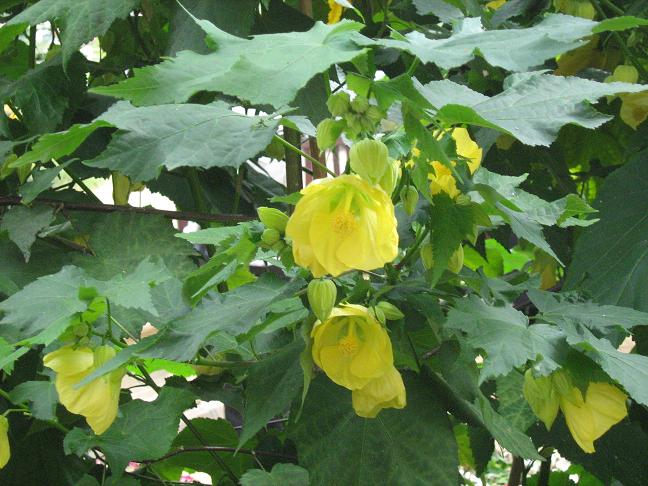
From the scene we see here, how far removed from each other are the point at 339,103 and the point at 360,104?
1 cm

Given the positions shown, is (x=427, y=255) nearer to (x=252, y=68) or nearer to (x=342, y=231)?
(x=342, y=231)

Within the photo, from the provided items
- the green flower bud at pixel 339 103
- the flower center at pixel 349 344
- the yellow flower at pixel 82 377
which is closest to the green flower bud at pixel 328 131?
the green flower bud at pixel 339 103

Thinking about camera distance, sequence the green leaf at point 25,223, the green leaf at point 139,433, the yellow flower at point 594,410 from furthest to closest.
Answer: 1. the green leaf at point 25,223
2. the green leaf at point 139,433
3. the yellow flower at point 594,410

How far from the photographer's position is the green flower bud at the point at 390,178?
19.7 inches

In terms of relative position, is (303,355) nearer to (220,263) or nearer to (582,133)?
(220,263)

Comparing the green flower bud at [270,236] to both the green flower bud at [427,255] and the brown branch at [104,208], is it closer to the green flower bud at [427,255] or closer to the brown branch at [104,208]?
the green flower bud at [427,255]

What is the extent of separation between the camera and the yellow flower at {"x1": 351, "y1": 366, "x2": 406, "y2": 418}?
0.55 meters

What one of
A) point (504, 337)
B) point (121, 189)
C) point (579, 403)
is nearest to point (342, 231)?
point (504, 337)

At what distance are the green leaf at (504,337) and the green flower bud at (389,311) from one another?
1.3 inches

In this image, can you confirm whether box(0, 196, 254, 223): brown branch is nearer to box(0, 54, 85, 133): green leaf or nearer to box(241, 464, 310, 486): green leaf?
box(0, 54, 85, 133): green leaf

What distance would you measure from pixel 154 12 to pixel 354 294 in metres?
0.67

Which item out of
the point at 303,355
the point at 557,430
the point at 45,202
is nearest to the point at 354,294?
the point at 303,355

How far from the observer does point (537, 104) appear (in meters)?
0.52

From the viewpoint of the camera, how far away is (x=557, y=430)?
2.64ft
